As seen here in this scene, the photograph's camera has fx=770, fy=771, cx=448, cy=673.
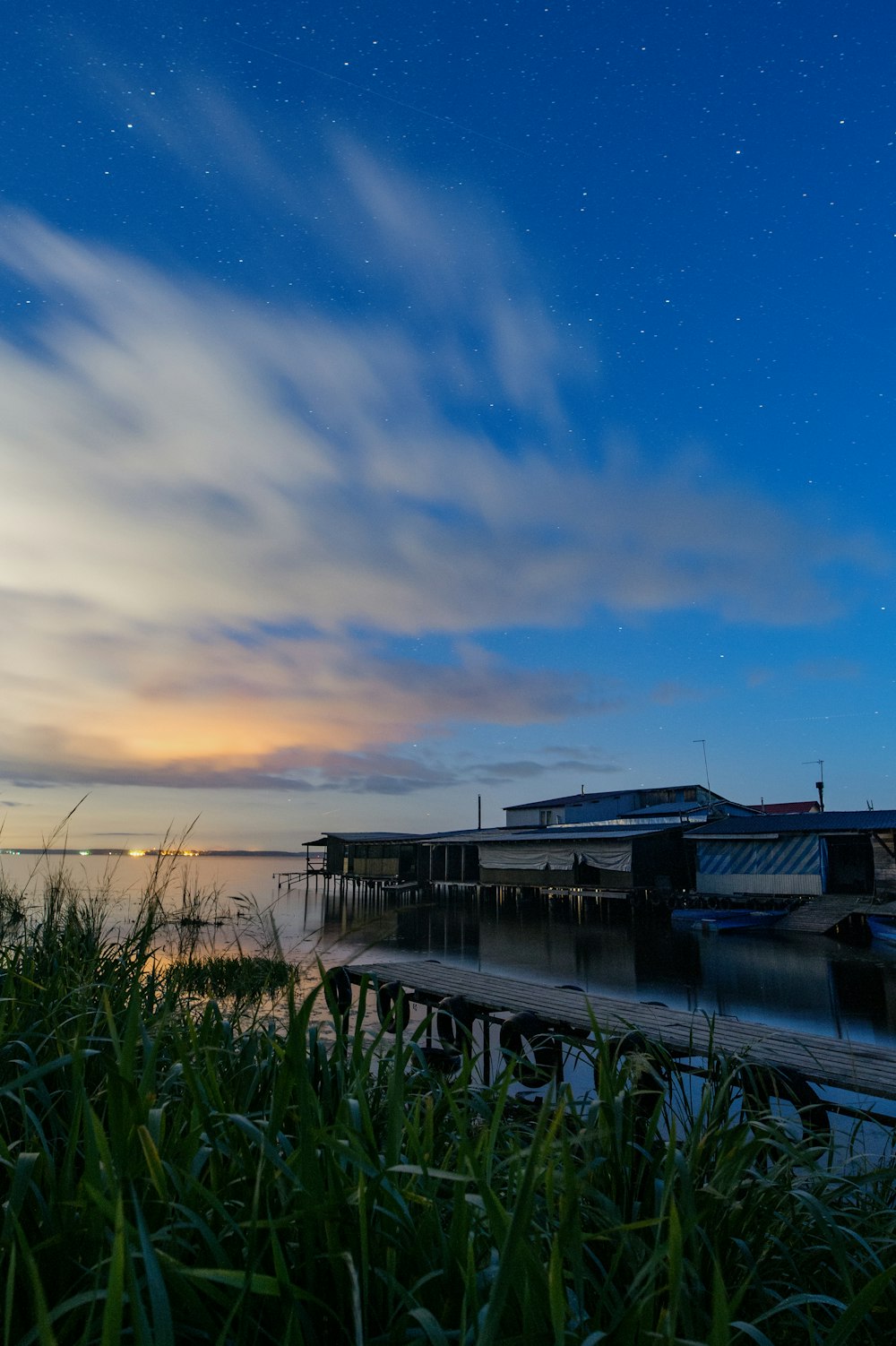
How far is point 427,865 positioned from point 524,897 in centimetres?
671

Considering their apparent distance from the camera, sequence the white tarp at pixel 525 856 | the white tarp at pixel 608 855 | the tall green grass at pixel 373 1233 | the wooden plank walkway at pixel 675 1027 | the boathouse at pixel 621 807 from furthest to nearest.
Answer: the boathouse at pixel 621 807 < the white tarp at pixel 525 856 < the white tarp at pixel 608 855 < the wooden plank walkway at pixel 675 1027 < the tall green grass at pixel 373 1233

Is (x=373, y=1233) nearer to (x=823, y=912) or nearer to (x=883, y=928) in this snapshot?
(x=883, y=928)

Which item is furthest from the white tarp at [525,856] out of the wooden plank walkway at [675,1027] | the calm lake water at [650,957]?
the wooden plank walkway at [675,1027]

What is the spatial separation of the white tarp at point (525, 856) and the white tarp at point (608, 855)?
1056mm

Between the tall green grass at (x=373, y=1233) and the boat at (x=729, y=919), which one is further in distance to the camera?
the boat at (x=729, y=919)

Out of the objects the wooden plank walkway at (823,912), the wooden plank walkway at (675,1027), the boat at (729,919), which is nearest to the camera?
the wooden plank walkway at (675,1027)

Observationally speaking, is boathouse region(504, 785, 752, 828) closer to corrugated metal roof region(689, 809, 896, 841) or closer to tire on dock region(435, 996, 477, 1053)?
corrugated metal roof region(689, 809, 896, 841)

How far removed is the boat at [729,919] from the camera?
31.0 meters

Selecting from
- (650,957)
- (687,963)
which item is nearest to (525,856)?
(650,957)

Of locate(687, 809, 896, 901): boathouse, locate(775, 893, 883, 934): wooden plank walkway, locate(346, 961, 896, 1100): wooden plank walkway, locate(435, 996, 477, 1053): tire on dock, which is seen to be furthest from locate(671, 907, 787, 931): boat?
locate(435, 996, 477, 1053): tire on dock

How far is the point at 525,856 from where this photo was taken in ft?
141

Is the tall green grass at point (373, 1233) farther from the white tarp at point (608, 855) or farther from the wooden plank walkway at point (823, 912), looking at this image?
the white tarp at point (608, 855)

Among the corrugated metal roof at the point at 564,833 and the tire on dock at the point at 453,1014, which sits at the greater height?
the corrugated metal roof at the point at 564,833

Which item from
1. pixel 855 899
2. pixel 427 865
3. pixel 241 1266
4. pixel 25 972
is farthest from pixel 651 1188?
pixel 427 865
